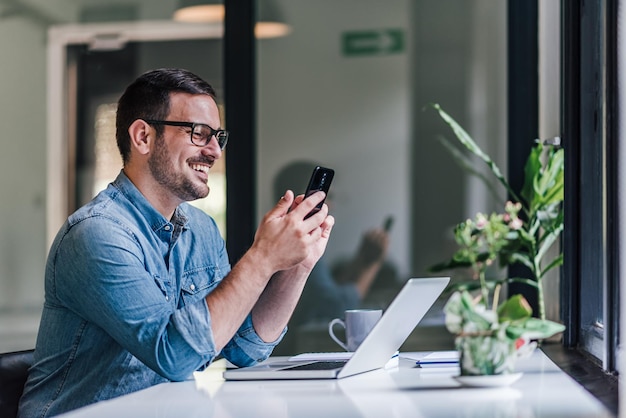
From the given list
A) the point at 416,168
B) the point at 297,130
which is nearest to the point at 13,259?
the point at 297,130

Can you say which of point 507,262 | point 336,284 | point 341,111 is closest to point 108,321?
point 507,262

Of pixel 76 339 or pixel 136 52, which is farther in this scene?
pixel 136 52

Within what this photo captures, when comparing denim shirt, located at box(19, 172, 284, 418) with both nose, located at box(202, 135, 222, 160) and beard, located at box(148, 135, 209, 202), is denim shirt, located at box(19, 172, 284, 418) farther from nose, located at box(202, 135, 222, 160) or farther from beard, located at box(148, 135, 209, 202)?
nose, located at box(202, 135, 222, 160)

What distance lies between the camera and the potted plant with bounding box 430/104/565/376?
5.32 feet

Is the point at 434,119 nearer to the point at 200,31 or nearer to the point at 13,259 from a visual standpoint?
the point at 200,31

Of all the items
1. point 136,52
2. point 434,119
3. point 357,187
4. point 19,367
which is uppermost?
point 136,52

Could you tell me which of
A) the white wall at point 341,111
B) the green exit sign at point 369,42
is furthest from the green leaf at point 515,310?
the green exit sign at point 369,42

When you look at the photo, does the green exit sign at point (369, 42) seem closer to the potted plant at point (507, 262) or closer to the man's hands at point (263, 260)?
the potted plant at point (507, 262)

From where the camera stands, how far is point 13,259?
13.3 feet

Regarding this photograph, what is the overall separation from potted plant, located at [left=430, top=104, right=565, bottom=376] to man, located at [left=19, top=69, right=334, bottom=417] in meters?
0.42

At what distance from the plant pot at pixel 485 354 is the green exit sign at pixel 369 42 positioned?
262cm

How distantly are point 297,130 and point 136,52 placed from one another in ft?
2.39

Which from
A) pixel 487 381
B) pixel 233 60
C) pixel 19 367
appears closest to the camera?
pixel 487 381

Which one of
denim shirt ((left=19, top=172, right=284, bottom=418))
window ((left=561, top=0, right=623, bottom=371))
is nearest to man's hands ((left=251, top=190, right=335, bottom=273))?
denim shirt ((left=19, top=172, right=284, bottom=418))
